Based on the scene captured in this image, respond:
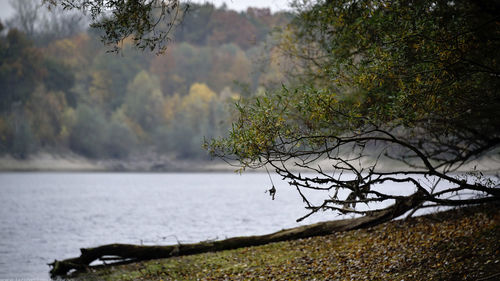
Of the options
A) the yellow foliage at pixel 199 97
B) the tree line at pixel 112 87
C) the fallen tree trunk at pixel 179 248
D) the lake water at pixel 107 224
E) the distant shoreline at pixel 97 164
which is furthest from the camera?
the yellow foliage at pixel 199 97

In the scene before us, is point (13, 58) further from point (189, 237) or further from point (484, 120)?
point (484, 120)

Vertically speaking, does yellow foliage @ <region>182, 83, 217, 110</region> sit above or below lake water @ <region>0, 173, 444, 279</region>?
above

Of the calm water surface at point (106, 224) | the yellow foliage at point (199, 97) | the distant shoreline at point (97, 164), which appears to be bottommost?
the calm water surface at point (106, 224)

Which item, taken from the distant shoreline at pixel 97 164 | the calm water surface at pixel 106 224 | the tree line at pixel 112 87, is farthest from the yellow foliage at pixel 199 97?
the calm water surface at pixel 106 224

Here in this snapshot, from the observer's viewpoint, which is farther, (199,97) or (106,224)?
(199,97)

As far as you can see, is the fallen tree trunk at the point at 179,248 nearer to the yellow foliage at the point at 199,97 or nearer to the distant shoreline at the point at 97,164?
the distant shoreline at the point at 97,164

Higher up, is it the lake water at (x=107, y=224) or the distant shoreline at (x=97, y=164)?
the distant shoreline at (x=97, y=164)

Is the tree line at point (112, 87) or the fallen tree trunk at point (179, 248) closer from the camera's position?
the fallen tree trunk at point (179, 248)

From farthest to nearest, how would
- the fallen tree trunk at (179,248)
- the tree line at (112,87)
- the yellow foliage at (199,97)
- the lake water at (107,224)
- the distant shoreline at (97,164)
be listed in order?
the yellow foliage at (199,97), the distant shoreline at (97,164), the tree line at (112,87), the lake water at (107,224), the fallen tree trunk at (179,248)

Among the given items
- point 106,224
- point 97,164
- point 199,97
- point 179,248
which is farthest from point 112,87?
point 179,248

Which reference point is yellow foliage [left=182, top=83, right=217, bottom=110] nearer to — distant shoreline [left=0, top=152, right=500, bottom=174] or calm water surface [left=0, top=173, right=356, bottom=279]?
distant shoreline [left=0, top=152, right=500, bottom=174]

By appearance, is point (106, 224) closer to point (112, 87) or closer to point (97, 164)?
point (97, 164)

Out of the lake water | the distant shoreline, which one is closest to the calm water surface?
the lake water

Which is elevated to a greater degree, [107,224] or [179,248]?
[107,224]
